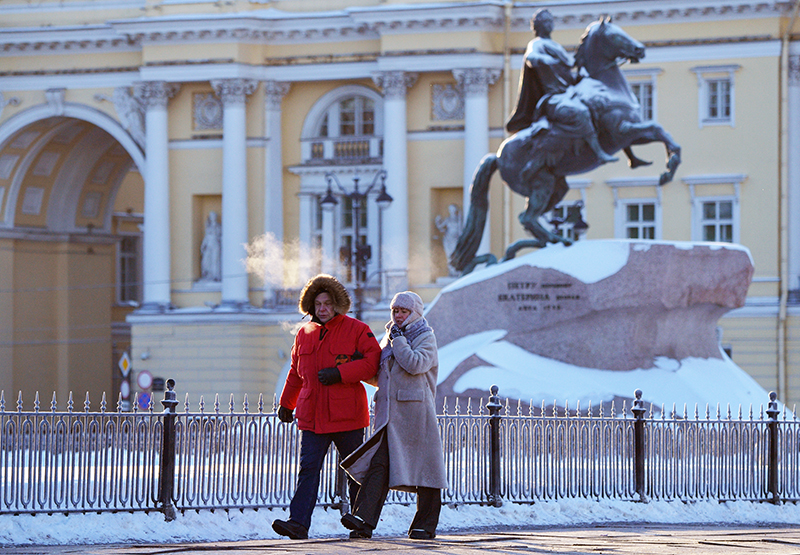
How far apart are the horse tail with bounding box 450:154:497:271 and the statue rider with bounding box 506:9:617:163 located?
58.8 inches

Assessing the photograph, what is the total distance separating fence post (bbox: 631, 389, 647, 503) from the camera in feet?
46.0

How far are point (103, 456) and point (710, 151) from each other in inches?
1205

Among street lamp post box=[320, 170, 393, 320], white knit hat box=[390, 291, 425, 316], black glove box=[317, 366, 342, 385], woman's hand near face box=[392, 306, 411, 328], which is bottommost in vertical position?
black glove box=[317, 366, 342, 385]

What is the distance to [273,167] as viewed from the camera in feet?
145

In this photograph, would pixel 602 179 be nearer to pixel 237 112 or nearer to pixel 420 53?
pixel 420 53

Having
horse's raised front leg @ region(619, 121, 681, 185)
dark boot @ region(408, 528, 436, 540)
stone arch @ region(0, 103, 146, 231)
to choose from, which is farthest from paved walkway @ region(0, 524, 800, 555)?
stone arch @ region(0, 103, 146, 231)

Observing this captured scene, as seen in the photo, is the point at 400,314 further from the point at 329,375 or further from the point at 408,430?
the point at 408,430

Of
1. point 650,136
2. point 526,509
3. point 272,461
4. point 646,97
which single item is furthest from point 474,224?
point 646,97

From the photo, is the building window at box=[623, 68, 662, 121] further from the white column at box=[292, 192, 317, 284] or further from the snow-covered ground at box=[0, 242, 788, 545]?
the snow-covered ground at box=[0, 242, 788, 545]

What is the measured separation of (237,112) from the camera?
4312 cm

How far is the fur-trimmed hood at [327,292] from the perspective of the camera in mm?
10094

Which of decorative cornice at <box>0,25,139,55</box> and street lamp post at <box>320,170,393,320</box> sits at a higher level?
decorative cornice at <box>0,25,139,55</box>

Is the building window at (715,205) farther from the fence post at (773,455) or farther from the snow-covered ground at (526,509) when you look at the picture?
the fence post at (773,455)

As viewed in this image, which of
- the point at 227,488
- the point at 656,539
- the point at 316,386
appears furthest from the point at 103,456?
the point at 656,539
